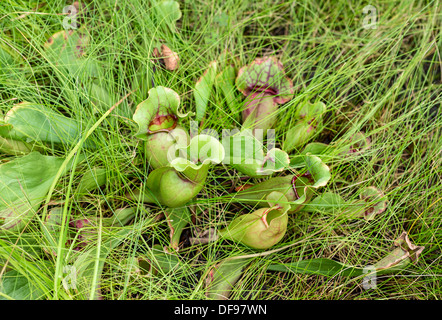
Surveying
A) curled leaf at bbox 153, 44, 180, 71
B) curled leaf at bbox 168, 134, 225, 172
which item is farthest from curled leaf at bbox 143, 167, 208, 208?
curled leaf at bbox 153, 44, 180, 71

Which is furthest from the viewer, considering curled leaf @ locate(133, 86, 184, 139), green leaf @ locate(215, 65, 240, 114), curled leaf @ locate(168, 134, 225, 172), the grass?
green leaf @ locate(215, 65, 240, 114)

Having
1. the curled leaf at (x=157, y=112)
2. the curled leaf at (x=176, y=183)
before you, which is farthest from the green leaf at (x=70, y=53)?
the curled leaf at (x=176, y=183)

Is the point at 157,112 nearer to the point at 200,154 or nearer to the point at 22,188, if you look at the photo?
the point at 200,154

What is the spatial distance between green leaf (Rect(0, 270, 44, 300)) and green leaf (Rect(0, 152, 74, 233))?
15 cm

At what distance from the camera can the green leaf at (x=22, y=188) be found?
1092mm

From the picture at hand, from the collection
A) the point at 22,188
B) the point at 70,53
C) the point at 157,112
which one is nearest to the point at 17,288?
the point at 22,188

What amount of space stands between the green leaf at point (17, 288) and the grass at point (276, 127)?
27 millimetres

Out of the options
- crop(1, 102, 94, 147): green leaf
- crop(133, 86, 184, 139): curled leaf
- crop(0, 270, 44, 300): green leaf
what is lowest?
crop(0, 270, 44, 300): green leaf

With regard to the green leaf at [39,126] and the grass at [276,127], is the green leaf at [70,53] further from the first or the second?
the green leaf at [39,126]

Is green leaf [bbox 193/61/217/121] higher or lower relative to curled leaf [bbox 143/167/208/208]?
higher

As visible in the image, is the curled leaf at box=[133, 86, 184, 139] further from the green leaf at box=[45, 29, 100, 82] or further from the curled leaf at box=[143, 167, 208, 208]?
the green leaf at box=[45, 29, 100, 82]

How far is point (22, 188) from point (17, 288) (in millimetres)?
316

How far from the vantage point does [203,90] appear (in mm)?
1292

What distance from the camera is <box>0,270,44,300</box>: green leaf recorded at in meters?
1.08
